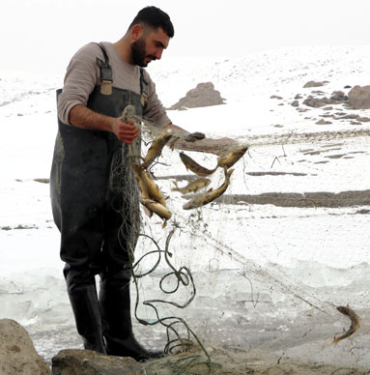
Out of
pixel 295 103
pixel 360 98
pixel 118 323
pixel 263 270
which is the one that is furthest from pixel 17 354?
pixel 295 103

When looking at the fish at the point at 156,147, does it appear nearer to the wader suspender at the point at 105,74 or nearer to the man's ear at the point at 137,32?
the wader suspender at the point at 105,74

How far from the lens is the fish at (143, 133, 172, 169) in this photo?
2512mm

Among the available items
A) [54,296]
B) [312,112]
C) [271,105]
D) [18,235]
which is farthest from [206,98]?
[54,296]

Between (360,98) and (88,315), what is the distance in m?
19.9

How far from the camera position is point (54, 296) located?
4.07 m

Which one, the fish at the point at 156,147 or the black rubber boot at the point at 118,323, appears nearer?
the fish at the point at 156,147

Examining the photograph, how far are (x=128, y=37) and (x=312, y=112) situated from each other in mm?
18873

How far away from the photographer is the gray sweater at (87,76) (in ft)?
8.38

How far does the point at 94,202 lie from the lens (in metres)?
2.72

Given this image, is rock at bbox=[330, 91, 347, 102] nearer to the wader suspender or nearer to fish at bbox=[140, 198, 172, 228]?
the wader suspender

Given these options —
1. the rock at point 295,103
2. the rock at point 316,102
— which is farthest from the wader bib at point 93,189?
the rock at point 295,103

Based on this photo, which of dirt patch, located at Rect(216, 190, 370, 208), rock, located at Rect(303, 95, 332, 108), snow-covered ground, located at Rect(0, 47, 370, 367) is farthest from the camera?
rock, located at Rect(303, 95, 332, 108)

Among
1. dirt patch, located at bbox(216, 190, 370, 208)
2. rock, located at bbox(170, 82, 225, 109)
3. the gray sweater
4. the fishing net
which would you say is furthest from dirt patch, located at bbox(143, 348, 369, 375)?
rock, located at bbox(170, 82, 225, 109)

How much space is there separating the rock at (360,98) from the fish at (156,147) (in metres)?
19.5
